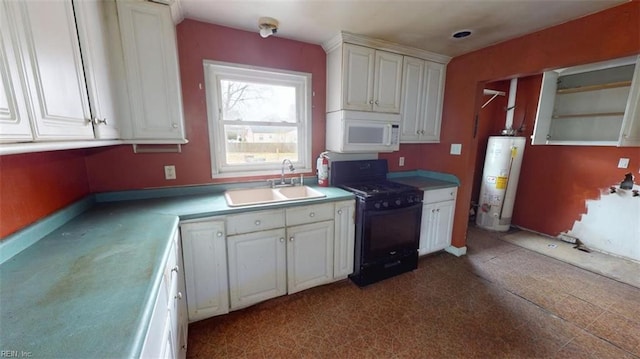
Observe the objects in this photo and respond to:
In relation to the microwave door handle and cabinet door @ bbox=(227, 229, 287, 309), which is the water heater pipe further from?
cabinet door @ bbox=(227, 229, 287, 309)

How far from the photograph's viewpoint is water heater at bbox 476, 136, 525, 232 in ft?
11.4

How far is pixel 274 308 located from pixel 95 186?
1.68 meters

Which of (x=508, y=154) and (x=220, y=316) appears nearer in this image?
(x=220, y=316)

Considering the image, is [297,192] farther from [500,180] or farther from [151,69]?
[500,180]

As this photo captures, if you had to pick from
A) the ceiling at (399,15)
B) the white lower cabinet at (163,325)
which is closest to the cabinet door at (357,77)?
the ceiling at (399,15)

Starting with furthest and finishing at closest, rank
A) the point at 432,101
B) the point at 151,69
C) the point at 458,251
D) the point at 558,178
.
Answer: the point at 558,178 < the point at 458,251 < the point at 432,101 < the point at 151,69

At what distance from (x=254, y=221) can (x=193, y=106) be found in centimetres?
114

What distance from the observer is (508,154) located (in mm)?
3465

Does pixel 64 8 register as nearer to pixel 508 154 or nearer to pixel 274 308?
pixel 274 308

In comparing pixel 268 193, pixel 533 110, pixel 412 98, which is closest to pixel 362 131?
pixel 412 98

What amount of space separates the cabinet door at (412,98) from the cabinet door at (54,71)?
254 cm

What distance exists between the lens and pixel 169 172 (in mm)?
2051

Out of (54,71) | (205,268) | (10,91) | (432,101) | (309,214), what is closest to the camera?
(10,91)

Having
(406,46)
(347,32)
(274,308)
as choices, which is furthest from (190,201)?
(406,46)
